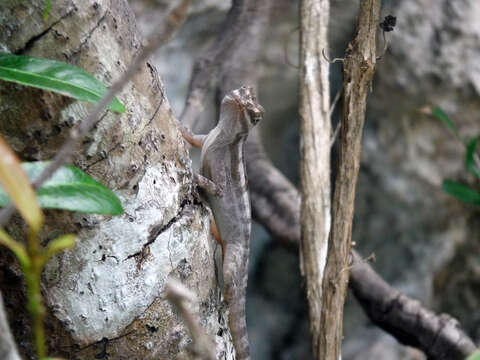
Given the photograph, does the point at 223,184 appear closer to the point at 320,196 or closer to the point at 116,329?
the point at 320,196

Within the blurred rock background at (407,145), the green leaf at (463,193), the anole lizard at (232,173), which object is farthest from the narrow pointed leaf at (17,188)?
the blurred rock background at (407,145)

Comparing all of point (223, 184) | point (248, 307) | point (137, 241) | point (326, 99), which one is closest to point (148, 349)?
point (137, 241)

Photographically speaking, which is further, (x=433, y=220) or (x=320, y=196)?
(x=433, y=220)

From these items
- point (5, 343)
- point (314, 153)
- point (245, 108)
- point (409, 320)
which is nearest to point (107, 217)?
point (5, 343)

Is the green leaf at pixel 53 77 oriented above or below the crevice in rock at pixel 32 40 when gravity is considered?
below

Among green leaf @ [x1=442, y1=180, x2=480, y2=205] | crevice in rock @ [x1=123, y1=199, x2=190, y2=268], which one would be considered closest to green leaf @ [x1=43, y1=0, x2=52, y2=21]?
crevice in rock @ [x1=123, y1=199, x2=190, y2=268]

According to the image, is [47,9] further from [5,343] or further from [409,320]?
[409,320]

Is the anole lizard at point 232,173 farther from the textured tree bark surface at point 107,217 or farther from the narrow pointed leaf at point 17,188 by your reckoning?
the narrow pointed leaf at point 17,188
